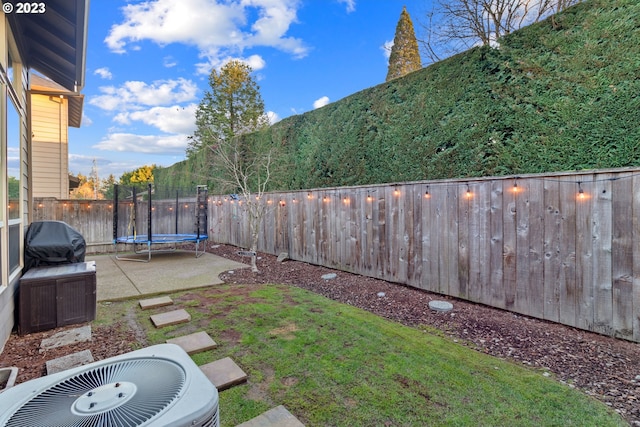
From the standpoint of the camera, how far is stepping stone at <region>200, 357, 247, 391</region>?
6.93 feet

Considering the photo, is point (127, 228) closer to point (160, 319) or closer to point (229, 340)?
point (160, 319)

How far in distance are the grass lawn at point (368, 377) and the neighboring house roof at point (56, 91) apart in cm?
763

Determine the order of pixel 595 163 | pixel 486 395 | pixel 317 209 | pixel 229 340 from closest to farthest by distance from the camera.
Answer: pixel 486 395 < pixel 229 340 < pixel 595 163 < pixel 317 209

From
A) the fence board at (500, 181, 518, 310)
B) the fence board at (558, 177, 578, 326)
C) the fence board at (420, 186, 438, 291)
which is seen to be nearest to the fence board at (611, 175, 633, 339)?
the fence board at (558, 177, 578, 326)

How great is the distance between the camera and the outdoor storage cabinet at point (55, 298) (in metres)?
3.03

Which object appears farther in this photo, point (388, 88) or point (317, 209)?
point (317, 209)

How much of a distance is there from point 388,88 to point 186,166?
10209 millimetres

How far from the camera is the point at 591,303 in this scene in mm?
2971

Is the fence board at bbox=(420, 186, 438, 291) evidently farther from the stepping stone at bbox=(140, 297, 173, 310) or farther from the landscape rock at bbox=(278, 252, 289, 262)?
the stepping stone at bbox=(140, 297, 173, 310)

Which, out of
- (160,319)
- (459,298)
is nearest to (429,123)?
(459,298)

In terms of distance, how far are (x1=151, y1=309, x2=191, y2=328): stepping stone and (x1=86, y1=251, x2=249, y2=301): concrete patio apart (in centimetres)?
106

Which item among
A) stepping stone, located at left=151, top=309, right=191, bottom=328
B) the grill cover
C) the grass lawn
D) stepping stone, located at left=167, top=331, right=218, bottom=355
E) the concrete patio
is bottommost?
the grass lawn

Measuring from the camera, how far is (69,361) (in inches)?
96.3

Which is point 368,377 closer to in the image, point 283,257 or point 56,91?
point 283,257
